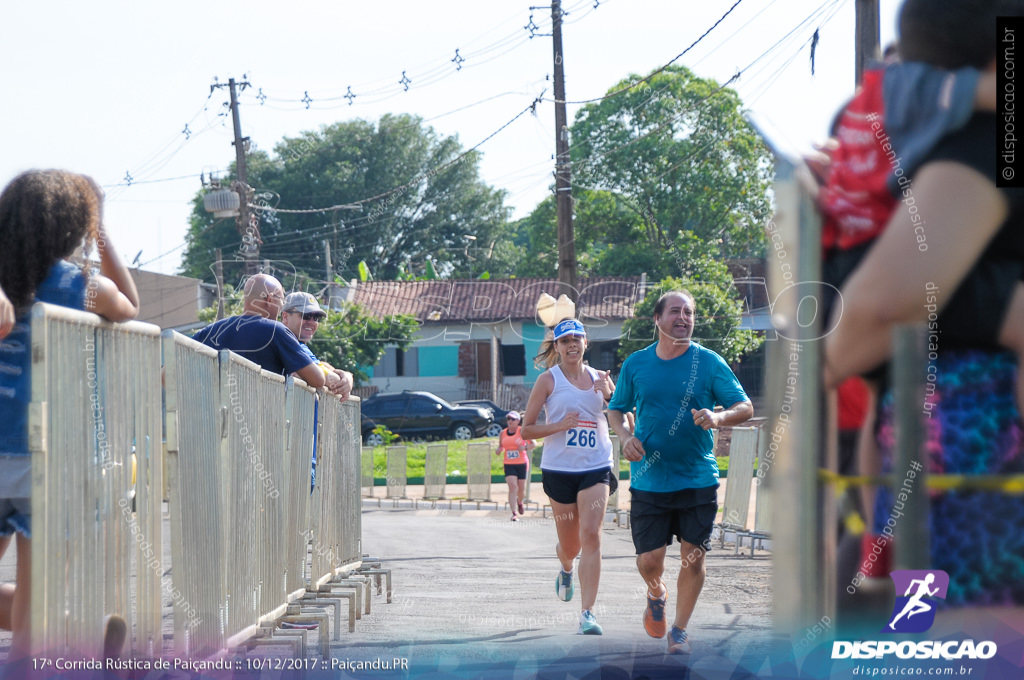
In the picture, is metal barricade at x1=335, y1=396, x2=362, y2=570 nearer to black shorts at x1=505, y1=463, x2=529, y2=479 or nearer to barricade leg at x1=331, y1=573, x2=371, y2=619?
barricade leg at x1=331, y1=573, x2=371, y2=619

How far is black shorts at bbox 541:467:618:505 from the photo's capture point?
7773mm

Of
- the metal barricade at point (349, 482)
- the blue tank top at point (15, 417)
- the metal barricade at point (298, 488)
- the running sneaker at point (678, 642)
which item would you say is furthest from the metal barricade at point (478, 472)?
the blue tank top at point (15, 417)

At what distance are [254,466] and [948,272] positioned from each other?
418 centimetres

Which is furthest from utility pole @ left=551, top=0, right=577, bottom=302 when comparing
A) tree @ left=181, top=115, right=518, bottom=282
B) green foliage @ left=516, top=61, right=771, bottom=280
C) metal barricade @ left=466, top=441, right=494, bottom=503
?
tree @ left=181, top=115, right=518, bottom=282

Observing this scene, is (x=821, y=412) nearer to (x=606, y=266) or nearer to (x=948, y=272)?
(x=948, y=272)

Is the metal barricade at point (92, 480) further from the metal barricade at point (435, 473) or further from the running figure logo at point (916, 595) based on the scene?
the metal barricade at point (435, 473)

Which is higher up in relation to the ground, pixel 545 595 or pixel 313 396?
pixel 313 396

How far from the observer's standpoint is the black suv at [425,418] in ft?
125

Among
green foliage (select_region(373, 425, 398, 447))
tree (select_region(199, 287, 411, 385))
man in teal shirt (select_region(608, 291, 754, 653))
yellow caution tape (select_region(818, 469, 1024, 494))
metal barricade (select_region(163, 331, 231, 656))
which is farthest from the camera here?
tree (select_region(199, 287, 411, 385))

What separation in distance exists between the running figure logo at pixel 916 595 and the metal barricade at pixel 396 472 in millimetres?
22678

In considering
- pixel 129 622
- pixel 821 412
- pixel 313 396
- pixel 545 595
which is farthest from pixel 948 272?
pixel 545 595

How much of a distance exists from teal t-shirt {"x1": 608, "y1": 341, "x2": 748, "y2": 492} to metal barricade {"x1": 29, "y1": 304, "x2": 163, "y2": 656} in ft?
10.1

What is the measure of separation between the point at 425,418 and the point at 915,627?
36354 mm

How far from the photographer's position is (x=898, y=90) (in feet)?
6.40
